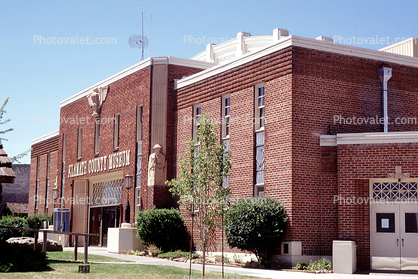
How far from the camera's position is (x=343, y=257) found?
19.6 m

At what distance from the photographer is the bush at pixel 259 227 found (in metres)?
21.1

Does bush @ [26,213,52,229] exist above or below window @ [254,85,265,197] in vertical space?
below

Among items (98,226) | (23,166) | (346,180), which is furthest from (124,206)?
(23,166)

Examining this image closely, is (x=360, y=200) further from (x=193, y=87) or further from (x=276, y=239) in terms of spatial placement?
(x=193, y=87)

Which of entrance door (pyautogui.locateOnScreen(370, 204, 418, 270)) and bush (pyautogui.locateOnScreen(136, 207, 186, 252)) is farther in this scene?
bush (pyautogui.locateOnScreen(136, 207, 186, 252))

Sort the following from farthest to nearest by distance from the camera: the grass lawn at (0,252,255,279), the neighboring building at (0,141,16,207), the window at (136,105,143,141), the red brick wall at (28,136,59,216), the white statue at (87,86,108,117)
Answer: the red brick wall at (28,136,59,216) < the white statue at (87,86,108,117) < the window at (136,105,143,141) < the neighboring building at (0,141,16,207) < the grass lawn at (0,252,255,279)

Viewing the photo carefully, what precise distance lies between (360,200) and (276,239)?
3.41 meters

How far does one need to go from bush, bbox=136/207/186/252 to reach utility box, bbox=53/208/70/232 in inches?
470

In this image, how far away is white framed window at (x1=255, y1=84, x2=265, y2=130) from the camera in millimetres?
24000

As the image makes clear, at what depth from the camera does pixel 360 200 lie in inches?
826

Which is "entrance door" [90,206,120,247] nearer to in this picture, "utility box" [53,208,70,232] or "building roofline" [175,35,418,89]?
"utility box" [53,208,70,232]

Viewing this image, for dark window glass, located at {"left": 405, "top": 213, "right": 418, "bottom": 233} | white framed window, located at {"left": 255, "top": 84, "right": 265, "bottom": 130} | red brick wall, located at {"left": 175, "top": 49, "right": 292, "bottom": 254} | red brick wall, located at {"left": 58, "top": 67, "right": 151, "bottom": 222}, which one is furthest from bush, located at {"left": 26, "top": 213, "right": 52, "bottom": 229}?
dark window glass, located at {"left": 405, "top": 213, "right": 418, "bottom": 233}

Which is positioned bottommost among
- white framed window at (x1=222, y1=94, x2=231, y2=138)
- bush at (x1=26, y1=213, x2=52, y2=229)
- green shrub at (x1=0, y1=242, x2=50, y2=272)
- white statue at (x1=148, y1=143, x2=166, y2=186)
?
green shrub at (x1=0, y1=242, x2=50, y2=272)

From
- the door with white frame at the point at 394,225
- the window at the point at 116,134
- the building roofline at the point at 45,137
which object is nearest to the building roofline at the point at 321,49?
the door with white frame at the point at 394,225
